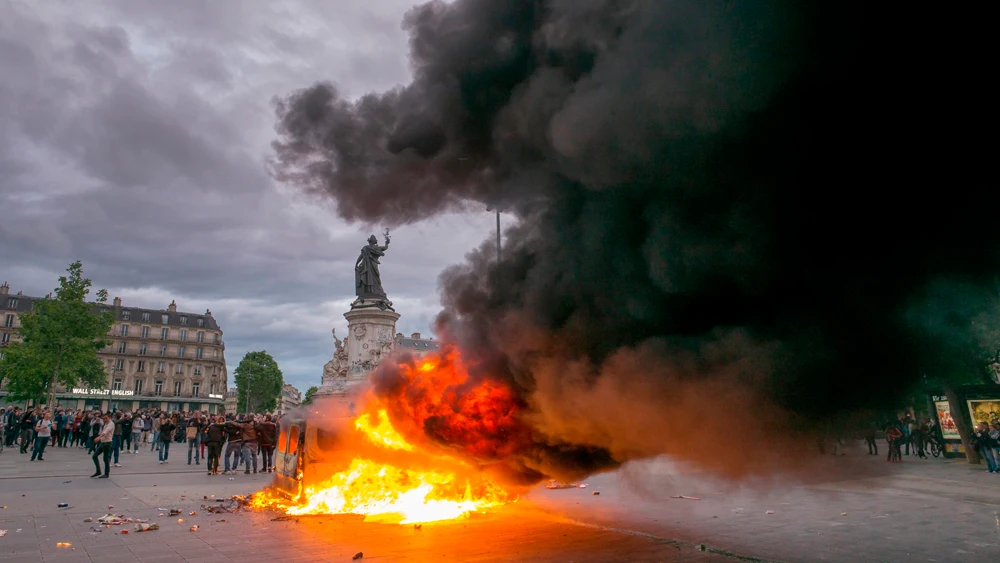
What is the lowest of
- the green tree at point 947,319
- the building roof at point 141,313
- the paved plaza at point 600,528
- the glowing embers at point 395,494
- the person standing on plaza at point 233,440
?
the paved plaza at point 600,528

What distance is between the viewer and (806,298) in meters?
6.28

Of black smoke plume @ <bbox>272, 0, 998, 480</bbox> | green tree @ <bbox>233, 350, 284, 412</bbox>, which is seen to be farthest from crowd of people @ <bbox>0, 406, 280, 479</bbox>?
green tree @ <bbox>233, 350, 284, 412</bbox>

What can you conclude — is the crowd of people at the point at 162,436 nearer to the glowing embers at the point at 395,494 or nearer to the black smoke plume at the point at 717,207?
Answer: the glowing embers at the point at 395,494

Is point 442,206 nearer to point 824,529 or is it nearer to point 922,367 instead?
point 922,367

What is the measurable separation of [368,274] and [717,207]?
26.0m

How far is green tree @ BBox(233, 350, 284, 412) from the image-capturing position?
98062 mm

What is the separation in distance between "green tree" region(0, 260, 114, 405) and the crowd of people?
9590mm

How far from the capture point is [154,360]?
8381 cm

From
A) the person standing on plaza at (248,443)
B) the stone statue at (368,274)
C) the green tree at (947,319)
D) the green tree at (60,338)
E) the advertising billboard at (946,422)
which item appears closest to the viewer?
the green tree at (947,319)

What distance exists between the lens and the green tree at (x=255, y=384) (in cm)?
9806

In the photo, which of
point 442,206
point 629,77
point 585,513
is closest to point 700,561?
point 585,513

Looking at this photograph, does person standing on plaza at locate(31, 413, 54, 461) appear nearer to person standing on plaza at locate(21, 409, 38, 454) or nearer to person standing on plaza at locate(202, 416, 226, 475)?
person standing on plaza at locate(21, 409, 38, 454)

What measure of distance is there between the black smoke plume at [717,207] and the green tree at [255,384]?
99061 millimetres

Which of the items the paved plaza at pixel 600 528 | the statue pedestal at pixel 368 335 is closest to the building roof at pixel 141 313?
the statue pedestal at pixel 368 335
